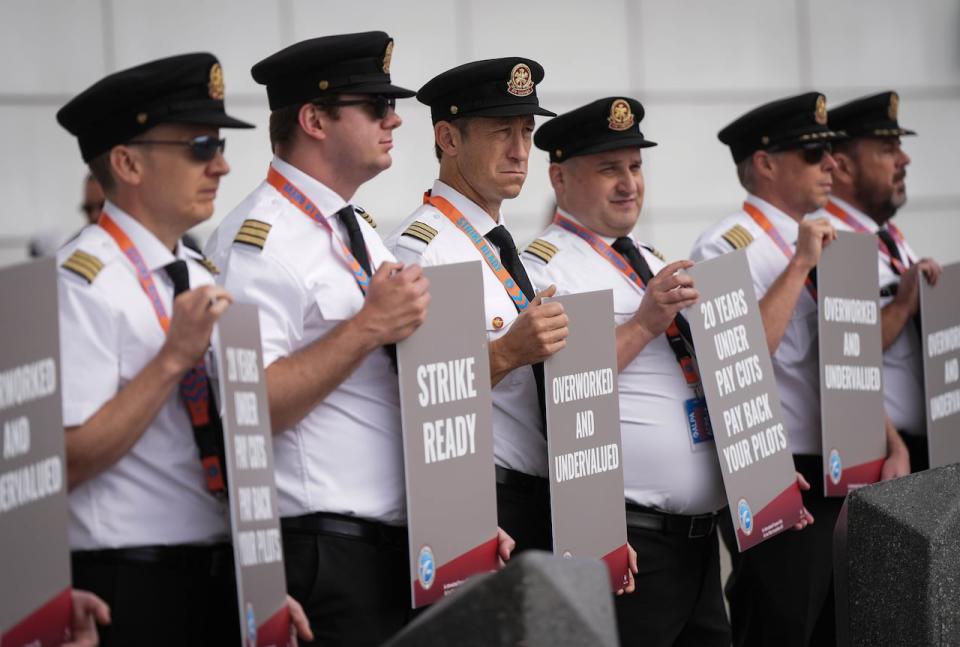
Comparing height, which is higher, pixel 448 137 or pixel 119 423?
pixel 448 137

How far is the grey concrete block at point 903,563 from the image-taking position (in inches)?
126

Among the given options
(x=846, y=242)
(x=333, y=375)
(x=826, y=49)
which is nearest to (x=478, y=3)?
(x=826, y=49)

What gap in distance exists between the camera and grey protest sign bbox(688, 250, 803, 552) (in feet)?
12.3

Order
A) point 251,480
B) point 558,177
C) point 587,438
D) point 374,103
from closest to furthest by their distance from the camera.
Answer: point 251,480 < point 374,103 < point 587,438 < point 558,177

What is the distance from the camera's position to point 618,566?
354cm

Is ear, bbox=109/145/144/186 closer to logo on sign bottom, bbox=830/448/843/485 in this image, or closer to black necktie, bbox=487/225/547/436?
black necktie, bbox=487/225/547/436

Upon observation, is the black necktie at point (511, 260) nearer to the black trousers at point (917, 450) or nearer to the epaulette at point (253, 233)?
the epaulette at point (253, 233)

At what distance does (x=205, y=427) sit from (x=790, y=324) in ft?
7.59

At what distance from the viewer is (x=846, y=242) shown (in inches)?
169

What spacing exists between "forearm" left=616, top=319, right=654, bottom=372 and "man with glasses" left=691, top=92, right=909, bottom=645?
0.60 m

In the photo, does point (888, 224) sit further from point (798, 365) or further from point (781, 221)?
point (798, 365)

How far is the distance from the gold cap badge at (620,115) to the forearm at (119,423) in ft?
6.06

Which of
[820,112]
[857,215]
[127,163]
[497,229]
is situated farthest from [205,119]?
[857,215]

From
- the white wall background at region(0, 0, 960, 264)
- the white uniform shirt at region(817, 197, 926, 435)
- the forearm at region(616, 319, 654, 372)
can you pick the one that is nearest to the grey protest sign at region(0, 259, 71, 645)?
the forearm at region(616, 319, 654, 372)
